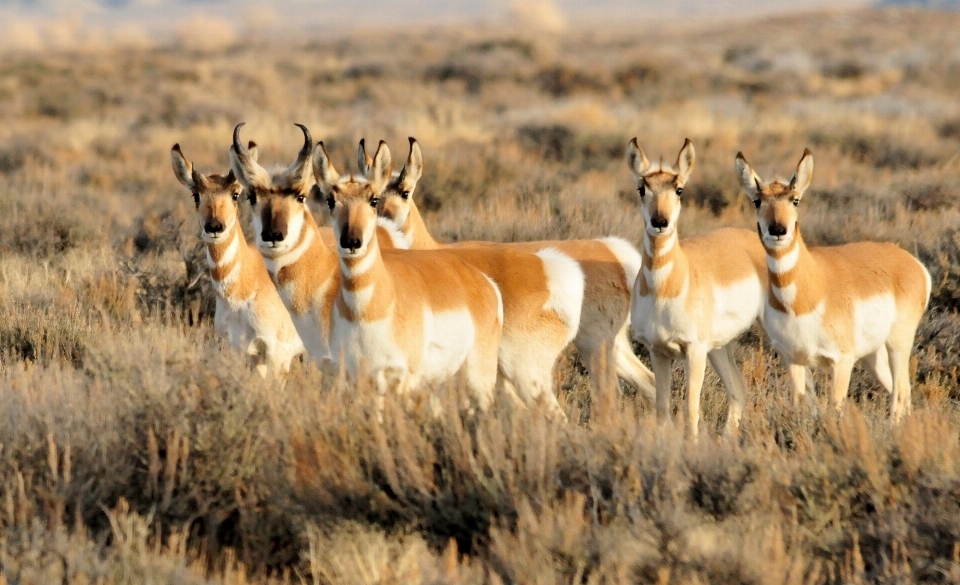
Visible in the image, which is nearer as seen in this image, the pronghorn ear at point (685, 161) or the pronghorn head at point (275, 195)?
the pronghorn head at point (275, 195)

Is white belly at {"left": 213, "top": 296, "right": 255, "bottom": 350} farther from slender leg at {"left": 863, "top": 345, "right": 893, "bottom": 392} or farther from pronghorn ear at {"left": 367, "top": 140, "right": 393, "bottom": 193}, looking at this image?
slender leg at {"left": 863, "top": 345, "right": 893, "bottom": 392}

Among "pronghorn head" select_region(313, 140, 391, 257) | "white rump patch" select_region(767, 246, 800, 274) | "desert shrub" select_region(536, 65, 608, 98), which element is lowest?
"white rump patch" select_region(767, 246, 800, 274)

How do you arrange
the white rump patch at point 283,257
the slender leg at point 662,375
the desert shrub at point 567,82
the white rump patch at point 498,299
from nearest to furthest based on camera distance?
the white rump patch at point 283,257
the white rump patch at point 498,299
the slender leg at point 662,375
the desert shrub at point 567,82

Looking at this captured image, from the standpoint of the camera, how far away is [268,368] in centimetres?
619

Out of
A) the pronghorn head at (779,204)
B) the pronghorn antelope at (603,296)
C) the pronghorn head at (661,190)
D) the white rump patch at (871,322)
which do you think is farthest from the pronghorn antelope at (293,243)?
the white rump patch at (871,322)

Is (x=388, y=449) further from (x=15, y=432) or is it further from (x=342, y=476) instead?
(x=15, y=432)

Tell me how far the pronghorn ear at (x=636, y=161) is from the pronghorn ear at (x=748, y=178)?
0.51m

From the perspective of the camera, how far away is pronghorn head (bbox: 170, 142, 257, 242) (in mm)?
6039

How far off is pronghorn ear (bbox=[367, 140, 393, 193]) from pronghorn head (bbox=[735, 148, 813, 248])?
1.90 metres

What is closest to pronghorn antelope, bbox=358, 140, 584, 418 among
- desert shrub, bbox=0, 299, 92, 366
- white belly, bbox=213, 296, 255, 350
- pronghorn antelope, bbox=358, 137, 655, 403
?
pronghorn antelope, bbox=358, 137, 655, 403

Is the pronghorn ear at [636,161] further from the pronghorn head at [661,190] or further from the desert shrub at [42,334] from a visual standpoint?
the desert shrub at [42,334]

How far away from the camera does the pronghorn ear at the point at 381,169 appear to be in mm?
5016

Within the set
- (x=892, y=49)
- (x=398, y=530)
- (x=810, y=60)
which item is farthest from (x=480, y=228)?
(x=892, y=49)

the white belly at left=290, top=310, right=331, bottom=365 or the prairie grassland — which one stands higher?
the white belly at left=290, top=310, right=331, bottom=365
